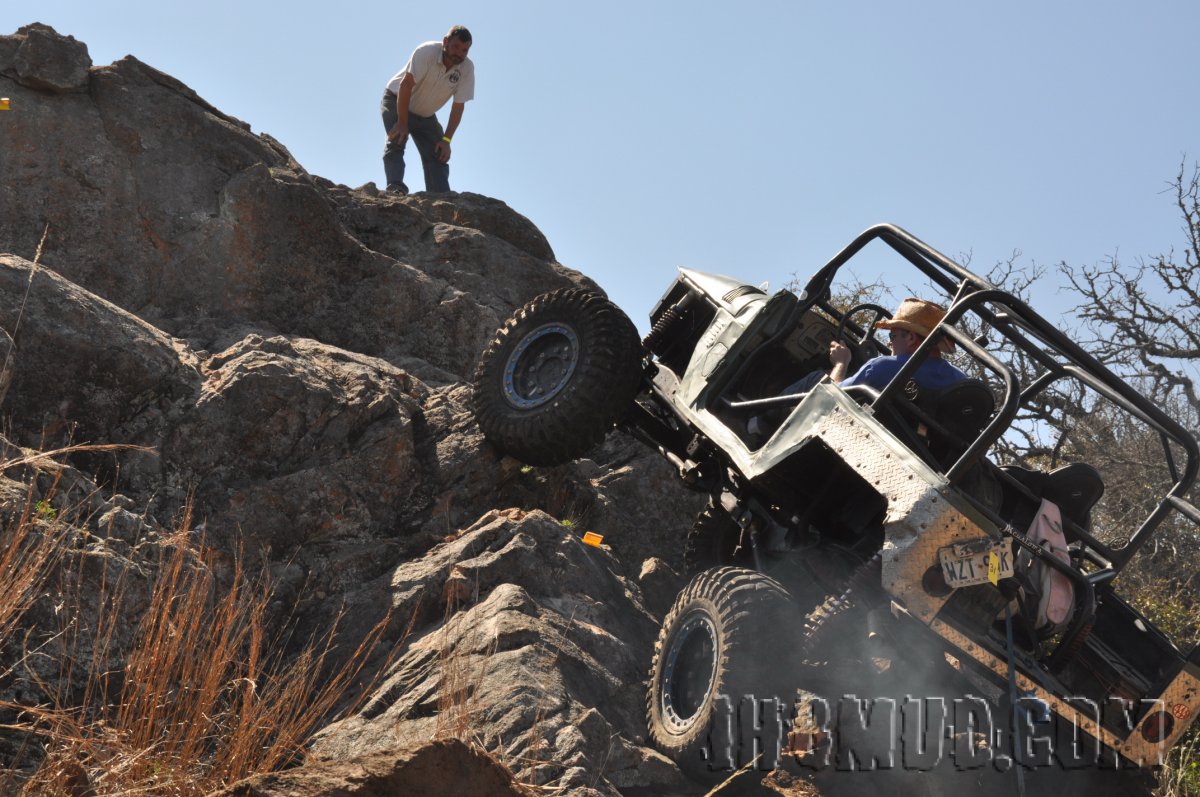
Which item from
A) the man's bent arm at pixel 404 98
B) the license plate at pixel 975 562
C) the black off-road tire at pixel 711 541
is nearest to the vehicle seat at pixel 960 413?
the license plate at pixel 975 562

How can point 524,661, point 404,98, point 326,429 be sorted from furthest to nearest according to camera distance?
1. point 404,98
2. point 326,429
3. point 524,661

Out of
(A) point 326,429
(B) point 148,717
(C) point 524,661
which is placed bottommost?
(B) point 148,717

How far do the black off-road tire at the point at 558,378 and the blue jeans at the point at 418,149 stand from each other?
12.3 feet

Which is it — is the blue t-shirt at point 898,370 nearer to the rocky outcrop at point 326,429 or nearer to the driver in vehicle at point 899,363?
the driver in vehicle at point 899,363

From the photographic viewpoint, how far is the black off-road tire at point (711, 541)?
679 centimetres

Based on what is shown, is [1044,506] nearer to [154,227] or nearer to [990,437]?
[990,437]

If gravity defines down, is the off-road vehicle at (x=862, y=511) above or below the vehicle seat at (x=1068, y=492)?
below

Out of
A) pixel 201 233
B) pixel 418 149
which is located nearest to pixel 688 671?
pixel 201 233

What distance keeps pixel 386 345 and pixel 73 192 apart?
219 cm

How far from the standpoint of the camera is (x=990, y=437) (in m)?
4.43

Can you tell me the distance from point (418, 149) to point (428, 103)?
20.4 inches

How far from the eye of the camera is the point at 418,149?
10602 mm

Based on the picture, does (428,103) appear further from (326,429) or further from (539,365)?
(326,429)

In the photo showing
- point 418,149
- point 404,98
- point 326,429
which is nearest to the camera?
point 326,429
